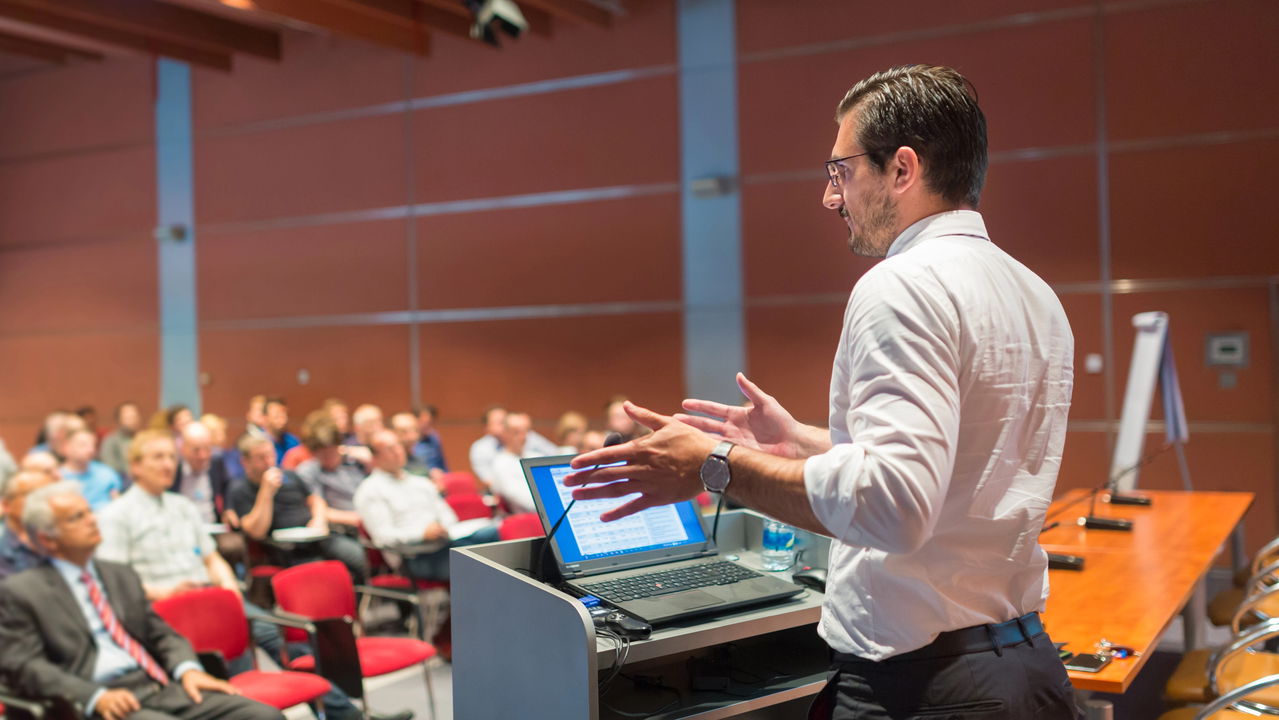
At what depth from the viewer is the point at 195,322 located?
404 inches

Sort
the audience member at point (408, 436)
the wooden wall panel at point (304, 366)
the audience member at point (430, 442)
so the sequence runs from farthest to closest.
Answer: the wooden wall panel at point (304, 366)
the audience member at point (430, 442)
the audience member at point (408, 436)

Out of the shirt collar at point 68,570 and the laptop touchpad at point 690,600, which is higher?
the laptop touchpad at point 690,600

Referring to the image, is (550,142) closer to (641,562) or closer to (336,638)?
(336,638)

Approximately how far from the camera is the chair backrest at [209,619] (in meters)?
3.64

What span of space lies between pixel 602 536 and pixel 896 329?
109 centimetres

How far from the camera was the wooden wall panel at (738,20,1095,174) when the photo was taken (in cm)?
689

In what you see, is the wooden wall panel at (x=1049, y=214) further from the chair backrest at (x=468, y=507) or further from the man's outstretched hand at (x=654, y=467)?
the man's outstretched hand at (x=654, y=467)

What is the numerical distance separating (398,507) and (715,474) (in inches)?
188

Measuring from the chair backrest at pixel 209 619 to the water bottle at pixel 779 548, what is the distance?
2.22 metres

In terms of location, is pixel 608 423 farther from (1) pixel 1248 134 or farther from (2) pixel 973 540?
(2) pixel 973 540

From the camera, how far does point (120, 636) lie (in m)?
3.41

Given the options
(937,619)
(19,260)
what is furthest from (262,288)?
(937,619)

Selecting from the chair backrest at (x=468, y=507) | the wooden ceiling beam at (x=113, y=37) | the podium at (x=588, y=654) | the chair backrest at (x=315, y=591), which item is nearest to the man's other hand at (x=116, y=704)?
the chair backrest at (x=315, y=591)

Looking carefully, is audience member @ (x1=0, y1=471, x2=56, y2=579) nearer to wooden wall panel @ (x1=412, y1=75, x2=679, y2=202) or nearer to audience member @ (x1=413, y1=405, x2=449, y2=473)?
audience member @ (x1=413, y1=405, x2=449, y2=473)
